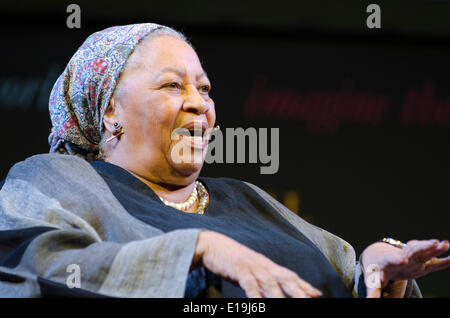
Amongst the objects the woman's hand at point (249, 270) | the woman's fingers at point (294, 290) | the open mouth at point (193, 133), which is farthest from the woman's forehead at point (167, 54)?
the woman's fingers at point (294, 290)

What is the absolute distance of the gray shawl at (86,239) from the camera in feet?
3.92

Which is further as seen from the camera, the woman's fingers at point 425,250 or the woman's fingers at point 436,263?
the woman's fingers at point 436,263

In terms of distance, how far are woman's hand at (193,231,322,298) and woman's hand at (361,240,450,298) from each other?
0.27 metres

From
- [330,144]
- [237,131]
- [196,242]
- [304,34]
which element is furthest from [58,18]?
[196,242]

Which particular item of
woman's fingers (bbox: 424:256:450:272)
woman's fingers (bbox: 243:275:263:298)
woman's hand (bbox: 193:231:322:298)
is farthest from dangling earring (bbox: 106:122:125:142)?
woman's fingers (bbox: 424:256:450:272)

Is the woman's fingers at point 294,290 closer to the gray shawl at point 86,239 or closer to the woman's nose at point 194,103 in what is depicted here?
the gray shawl at point 86,239

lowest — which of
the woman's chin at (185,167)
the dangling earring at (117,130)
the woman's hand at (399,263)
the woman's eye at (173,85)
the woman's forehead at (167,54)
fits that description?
the woman's hand at (399,263)

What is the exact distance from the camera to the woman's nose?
162 cm

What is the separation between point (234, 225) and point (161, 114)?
0.32 metres

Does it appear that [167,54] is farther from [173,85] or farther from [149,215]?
[149,215]

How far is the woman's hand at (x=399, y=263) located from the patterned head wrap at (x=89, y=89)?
29.9 inches

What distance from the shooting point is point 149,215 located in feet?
4.83

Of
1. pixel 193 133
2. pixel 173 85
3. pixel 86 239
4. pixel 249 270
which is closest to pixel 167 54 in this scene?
pixel 173 85
